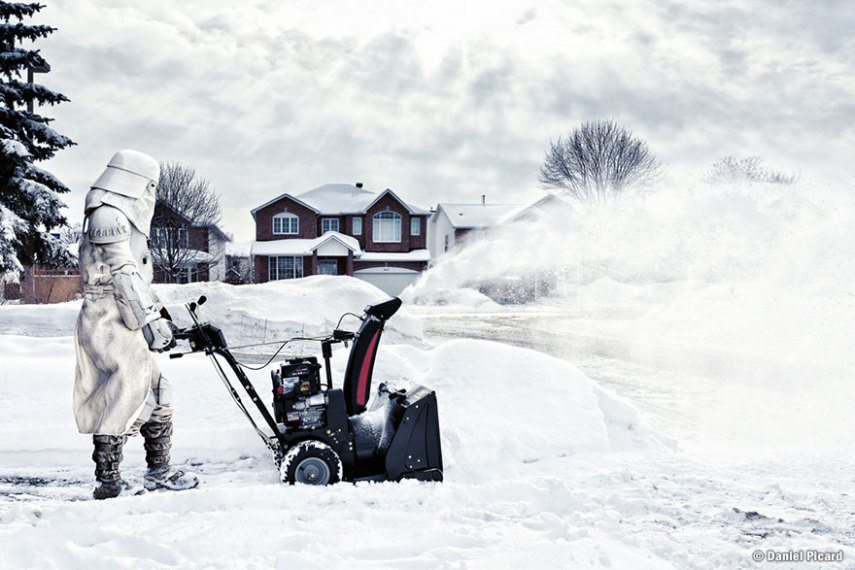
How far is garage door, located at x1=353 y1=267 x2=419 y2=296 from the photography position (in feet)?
120

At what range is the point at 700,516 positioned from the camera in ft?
12.7

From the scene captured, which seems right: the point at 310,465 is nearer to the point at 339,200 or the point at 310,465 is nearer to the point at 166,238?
the point at 166,238

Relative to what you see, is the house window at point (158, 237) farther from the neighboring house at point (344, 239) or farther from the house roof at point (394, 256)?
the house roof at point (394, 256)

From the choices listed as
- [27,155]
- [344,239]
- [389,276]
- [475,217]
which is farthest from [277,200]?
[27,155]

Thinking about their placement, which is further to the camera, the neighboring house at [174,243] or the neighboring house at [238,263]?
the neighboring house at [238,263]

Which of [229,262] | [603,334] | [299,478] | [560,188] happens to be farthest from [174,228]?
[299,478]

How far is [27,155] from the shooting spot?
11.9 m

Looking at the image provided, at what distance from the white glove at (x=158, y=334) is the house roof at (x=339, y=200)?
3414cm

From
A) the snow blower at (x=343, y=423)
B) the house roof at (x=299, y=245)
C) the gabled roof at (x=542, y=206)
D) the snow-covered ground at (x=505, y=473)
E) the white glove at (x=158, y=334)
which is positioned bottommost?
the snow-covered ground at (x=505, y=473)

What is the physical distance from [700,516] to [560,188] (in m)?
35.8

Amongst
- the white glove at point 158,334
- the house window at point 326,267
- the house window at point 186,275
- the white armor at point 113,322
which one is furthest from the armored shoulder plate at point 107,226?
the house window at point 326,267

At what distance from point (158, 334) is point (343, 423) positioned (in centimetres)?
136

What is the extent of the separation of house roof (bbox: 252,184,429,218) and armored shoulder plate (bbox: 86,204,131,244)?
33898mm

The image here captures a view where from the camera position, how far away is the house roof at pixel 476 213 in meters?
40.1
